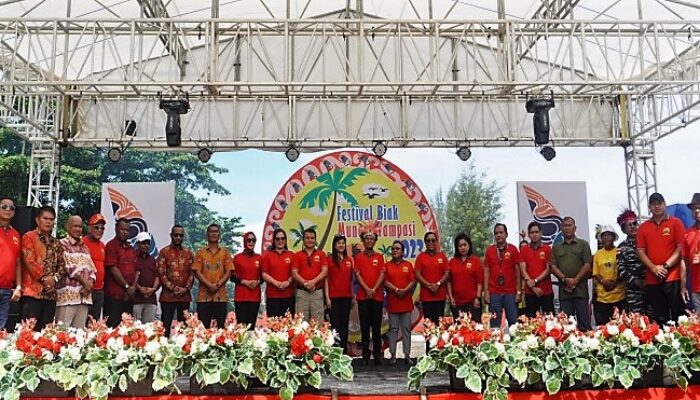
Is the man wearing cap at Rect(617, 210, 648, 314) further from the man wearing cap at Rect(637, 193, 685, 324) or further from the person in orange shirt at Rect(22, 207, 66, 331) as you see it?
the person in orange shirt at Rect(22, 207, 66, 331)

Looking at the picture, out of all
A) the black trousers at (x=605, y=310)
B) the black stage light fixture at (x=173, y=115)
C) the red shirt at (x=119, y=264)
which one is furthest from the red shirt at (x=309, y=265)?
the black trousers at (x=605, y=310)

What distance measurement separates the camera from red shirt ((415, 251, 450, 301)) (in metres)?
5.59

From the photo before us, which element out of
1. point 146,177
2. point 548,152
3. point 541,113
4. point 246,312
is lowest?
point 246,312

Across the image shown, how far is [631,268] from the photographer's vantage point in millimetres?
5059

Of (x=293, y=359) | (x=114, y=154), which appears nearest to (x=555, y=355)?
(x=293, y=359)

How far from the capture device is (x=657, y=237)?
4.66m

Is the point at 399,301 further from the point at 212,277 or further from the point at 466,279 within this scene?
the point at 212,277

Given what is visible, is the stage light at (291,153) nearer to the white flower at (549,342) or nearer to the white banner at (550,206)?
the white banner at (550,206)

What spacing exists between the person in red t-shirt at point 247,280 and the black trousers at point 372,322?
3.13ft

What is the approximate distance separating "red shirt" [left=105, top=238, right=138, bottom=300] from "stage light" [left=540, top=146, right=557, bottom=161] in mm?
5299

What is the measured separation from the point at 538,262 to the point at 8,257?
166 inches

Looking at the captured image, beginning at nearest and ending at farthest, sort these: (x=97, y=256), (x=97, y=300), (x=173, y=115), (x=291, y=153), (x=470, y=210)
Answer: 1. (x=97, y=256)
2. (x=97, y=300)
3. (x=173, y=115)
4. (x=291, y=153)
5. (x=470, y=210)

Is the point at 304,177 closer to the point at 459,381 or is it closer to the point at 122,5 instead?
the point at 122,5

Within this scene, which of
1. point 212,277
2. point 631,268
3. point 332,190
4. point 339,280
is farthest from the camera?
point 332,190
